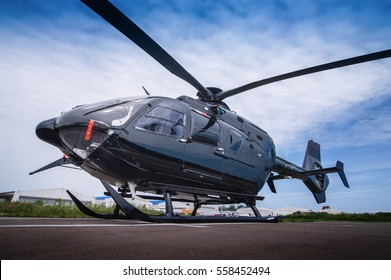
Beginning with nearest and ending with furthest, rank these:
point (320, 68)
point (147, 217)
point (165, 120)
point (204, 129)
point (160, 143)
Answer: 1. point (147, 217)
2. point (320, 68)
3. point (160, 143)
4. point (165, 120)
5. point (204, 129)

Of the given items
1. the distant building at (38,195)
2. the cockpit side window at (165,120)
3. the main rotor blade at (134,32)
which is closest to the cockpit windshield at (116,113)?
the cockpit side window at (165,120)

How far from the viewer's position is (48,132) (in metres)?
5.05

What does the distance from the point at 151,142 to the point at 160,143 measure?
211mm

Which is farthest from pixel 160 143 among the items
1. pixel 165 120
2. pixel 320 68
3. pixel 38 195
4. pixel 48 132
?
pixel 38 195

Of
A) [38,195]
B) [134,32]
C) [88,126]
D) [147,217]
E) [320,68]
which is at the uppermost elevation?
[320,68]

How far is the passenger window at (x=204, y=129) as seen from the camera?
596 centimetres

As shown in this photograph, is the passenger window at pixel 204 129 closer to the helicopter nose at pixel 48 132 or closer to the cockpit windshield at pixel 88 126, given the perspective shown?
the cockpit windshield at pixel 88 126

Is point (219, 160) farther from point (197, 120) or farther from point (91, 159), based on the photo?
point (91, 159)

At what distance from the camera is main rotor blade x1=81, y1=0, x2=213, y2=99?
2.99 metres

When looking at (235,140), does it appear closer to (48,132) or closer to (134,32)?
(134,32)

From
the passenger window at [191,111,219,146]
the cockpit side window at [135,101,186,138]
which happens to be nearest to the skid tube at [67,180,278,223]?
the cockpit side window at [135,101,186,138]

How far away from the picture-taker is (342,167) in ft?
33.7

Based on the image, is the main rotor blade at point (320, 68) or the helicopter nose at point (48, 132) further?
the helicopter nose at point (48, 132)

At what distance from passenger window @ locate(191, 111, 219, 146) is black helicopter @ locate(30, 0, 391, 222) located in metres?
0.03
